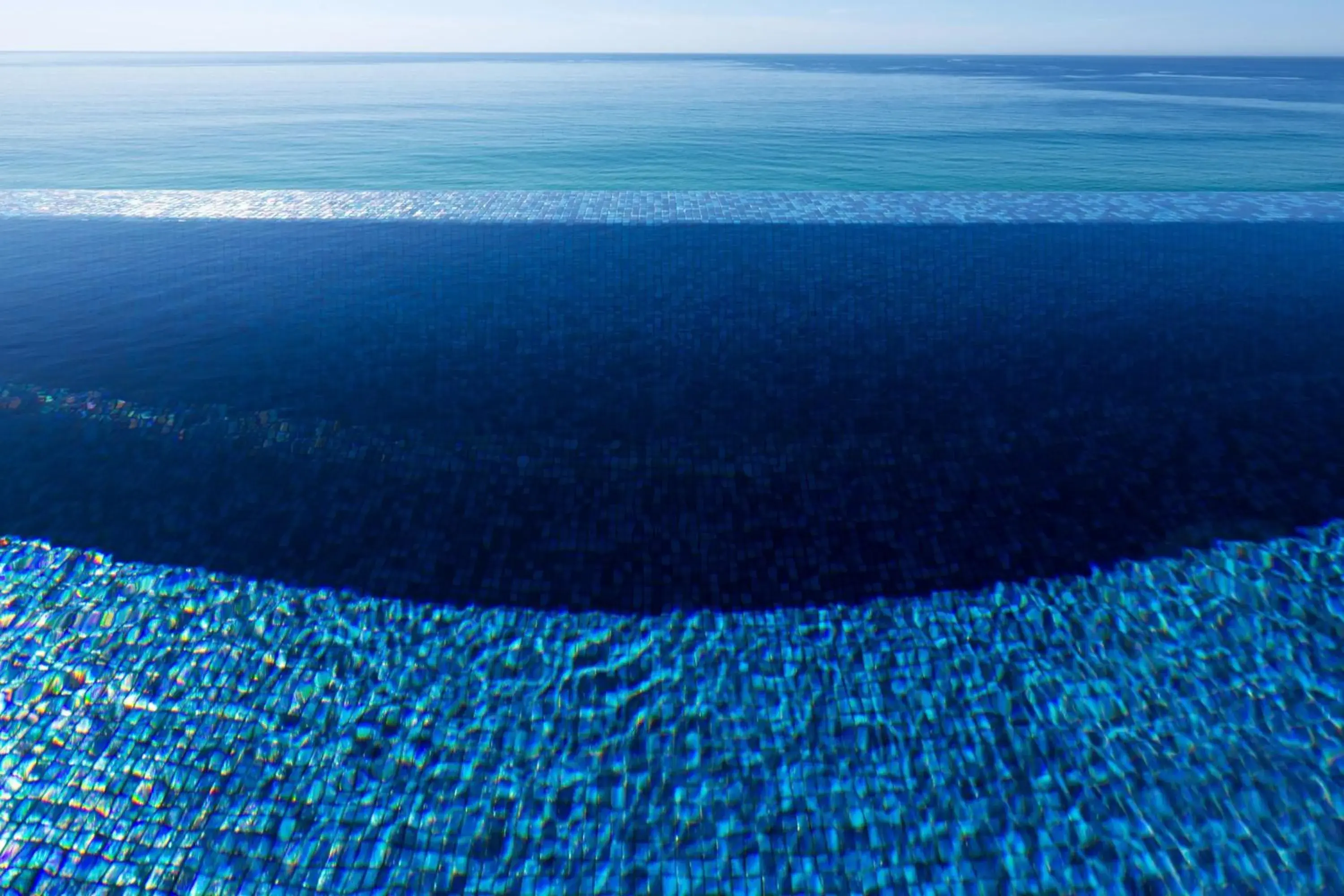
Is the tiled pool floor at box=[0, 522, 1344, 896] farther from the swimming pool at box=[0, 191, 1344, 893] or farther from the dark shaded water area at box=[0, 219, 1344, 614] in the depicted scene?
the dark shaded water area at box=[0, 219, 1344, 614]

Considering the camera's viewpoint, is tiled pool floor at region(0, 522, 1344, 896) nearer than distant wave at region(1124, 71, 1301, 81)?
Yes

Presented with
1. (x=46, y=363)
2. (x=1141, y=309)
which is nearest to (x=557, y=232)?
(x=46, y=363)

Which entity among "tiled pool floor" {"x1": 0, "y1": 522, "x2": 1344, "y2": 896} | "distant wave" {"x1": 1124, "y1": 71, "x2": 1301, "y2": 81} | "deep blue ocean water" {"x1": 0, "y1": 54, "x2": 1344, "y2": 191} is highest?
"distant wave" {"x1": 1124, "y1": 71, "x2": 1301, "y2": 81}

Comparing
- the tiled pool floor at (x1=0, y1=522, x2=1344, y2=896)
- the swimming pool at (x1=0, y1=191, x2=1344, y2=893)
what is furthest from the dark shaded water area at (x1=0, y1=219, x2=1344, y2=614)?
the tiled pool floor at (x1=0, y1=522, x2=1344, y2=896)

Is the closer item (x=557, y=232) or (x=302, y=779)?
(x=302, y=779)

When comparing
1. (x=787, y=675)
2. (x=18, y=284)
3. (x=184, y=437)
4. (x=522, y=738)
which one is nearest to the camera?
Answer: (x=522, y=738)

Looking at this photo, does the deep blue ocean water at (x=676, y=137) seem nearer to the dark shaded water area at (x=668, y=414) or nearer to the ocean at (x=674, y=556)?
the ocean at (x=674, y=556)

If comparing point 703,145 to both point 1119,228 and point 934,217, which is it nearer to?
point 934,217
